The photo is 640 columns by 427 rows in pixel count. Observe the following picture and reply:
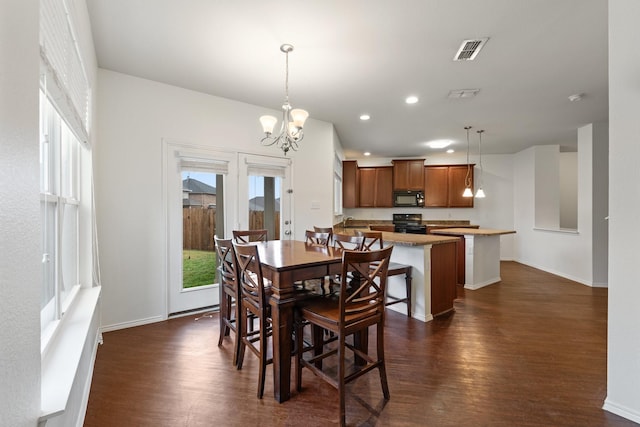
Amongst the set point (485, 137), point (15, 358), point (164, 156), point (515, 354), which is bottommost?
point (515, 354)

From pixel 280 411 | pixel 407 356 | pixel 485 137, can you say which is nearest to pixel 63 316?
pixel 280 411

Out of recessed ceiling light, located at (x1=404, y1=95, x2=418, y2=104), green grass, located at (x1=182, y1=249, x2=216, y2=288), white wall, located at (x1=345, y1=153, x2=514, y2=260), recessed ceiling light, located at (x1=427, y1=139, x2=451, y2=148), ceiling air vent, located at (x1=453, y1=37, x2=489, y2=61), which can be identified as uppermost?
recessed ceiling light, located at (x1=404, y1=95, x2=418, y2=104)

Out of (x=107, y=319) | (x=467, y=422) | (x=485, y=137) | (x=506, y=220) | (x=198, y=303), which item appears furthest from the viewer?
(x=506, y=220)

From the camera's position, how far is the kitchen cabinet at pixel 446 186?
22.7 ft

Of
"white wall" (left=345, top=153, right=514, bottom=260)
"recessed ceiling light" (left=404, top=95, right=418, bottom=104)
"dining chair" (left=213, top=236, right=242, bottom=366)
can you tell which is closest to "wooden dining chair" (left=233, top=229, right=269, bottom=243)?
"dining chair" (left=213, top=236, right=242, bottom=366)

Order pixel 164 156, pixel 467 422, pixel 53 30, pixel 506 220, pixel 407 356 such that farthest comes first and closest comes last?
pixel 506 220
pixel 164 156
pixel 407 356
pixel 467 422
pixel 53 30

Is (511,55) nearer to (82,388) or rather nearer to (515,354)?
(515,354)

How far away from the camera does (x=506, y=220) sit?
706 centimetres

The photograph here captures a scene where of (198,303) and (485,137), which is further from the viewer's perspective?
(485,137)

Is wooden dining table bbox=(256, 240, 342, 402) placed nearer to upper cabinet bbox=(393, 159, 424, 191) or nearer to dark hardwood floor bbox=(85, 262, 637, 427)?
dark hardwood floor bbox=(85, 262, 637, 427)

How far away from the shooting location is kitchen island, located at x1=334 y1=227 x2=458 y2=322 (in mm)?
3295

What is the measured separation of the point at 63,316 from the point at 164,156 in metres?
2.03

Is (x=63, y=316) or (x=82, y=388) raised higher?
(x=63, y=316)
